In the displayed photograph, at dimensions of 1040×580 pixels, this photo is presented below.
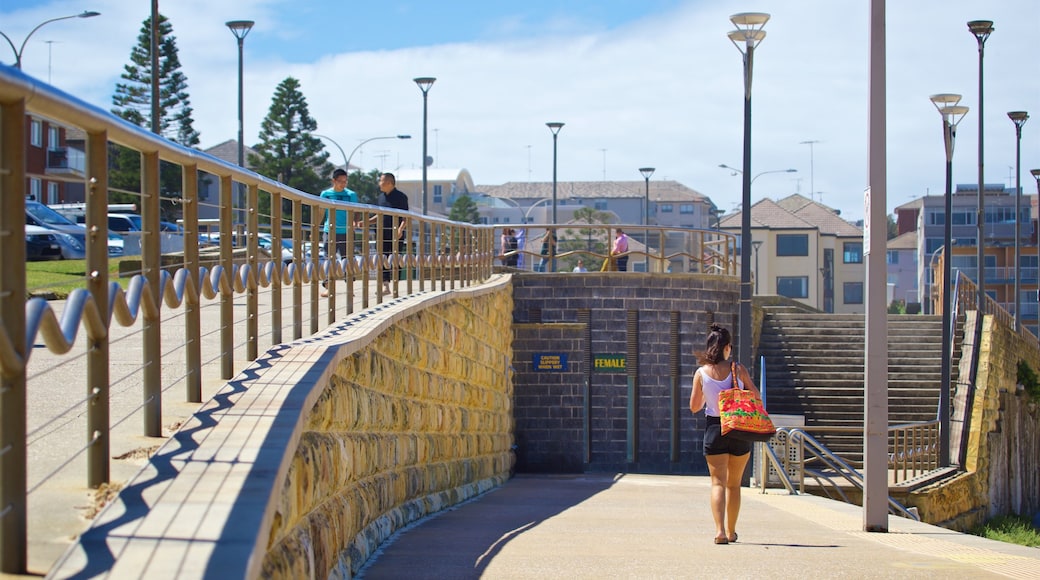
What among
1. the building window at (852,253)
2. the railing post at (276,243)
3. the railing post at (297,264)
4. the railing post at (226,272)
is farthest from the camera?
the building window at (852,253)

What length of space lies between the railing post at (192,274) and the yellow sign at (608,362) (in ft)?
63.3

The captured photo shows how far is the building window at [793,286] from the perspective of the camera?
257 ft

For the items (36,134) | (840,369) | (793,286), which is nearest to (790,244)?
(793,286)

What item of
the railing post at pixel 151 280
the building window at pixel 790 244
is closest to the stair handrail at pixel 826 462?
the railing post at pixel 151 280

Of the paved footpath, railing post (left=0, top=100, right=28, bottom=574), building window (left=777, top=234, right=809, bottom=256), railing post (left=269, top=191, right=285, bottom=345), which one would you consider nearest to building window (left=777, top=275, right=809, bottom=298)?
building window (left=777, top=234, right=809, bottom=256)

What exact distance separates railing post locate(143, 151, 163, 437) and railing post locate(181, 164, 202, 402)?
433 millimetres

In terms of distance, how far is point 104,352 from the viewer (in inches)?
169

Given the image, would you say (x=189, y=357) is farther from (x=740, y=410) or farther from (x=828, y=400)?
(x=828, y=400)

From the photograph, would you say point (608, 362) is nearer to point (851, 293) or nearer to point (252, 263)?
point (252, 263)

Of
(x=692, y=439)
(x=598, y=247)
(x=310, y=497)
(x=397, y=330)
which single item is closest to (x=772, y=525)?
(x=397, y=330)

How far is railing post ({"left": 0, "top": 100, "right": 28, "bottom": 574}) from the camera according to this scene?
345 cm

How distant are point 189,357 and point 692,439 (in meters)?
20.1

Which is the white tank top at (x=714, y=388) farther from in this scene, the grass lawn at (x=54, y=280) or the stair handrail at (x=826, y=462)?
the stair handrail at (x=826, y=462)

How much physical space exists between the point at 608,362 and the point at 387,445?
1625 centimetres
